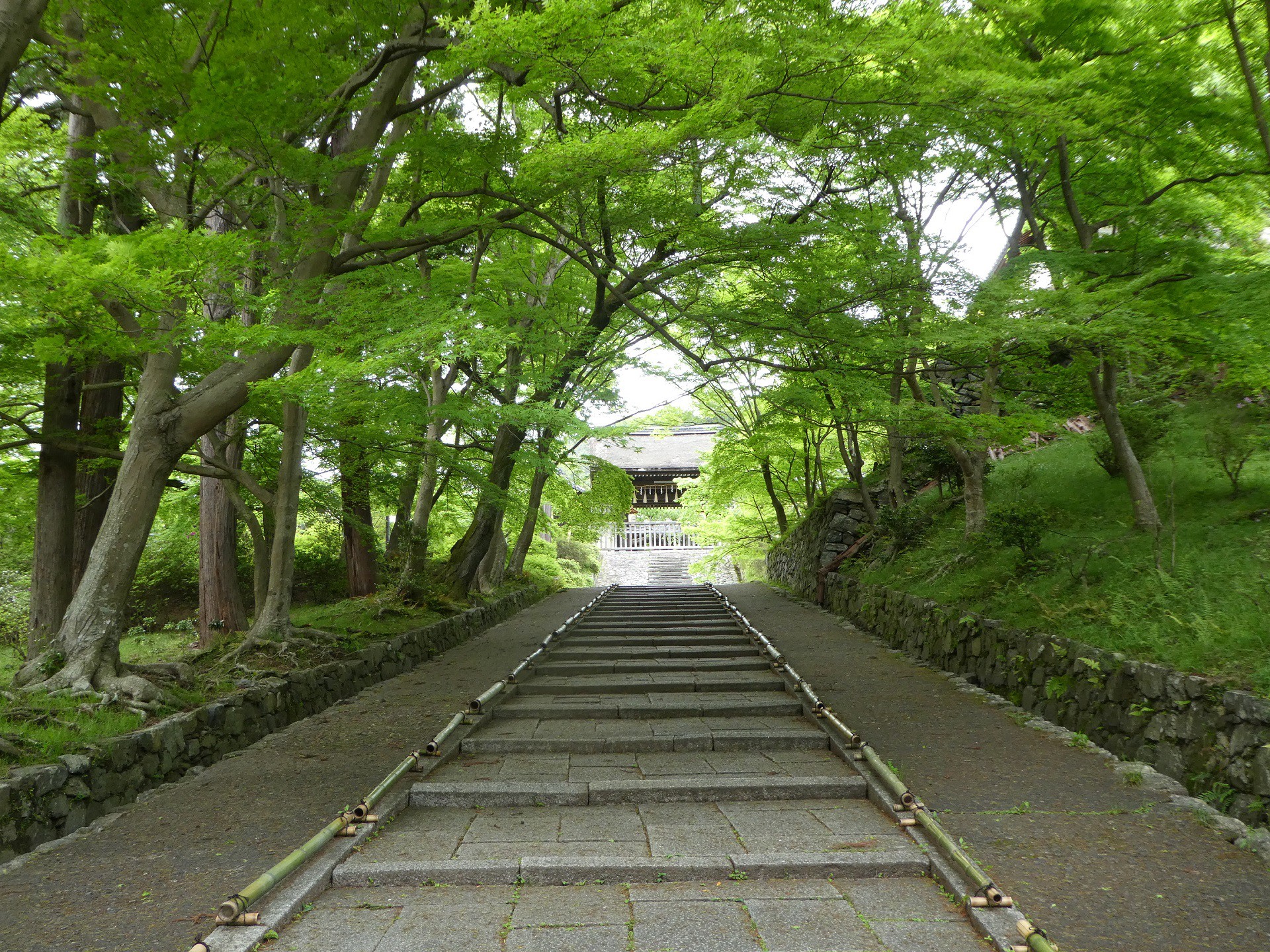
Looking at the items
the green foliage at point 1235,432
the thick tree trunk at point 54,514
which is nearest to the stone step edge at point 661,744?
the green foliage at point 1235,432

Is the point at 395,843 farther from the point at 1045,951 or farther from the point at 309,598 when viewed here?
the point at 309,598

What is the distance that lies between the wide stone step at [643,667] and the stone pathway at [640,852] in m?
1.64

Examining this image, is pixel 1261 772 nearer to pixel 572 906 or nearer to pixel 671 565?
pixel 572 906

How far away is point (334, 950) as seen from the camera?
125 inches

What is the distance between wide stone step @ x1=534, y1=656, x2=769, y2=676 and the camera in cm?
870

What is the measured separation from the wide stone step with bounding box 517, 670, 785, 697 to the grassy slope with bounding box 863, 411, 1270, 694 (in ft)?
7.89

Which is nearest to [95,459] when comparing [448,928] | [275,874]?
[275,874]

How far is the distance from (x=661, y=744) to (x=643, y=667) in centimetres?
277

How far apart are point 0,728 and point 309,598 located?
10.3 m

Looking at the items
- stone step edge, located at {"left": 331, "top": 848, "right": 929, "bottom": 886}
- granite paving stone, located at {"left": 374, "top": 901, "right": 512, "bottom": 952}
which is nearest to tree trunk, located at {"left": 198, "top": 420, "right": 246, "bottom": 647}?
stone step edge, located at {"left": 331, "top": 848, "right": 929, "bottom": 886}

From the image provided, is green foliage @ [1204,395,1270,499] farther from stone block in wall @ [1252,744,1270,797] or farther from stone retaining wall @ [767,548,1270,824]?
stone block in wall @ [1252,744,1270,797]

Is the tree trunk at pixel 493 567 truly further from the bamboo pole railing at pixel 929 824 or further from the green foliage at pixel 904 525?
the bamboo pole railing at pixel 929 824

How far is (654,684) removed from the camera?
25.8 ft

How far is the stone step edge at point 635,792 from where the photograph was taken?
16.2ft
